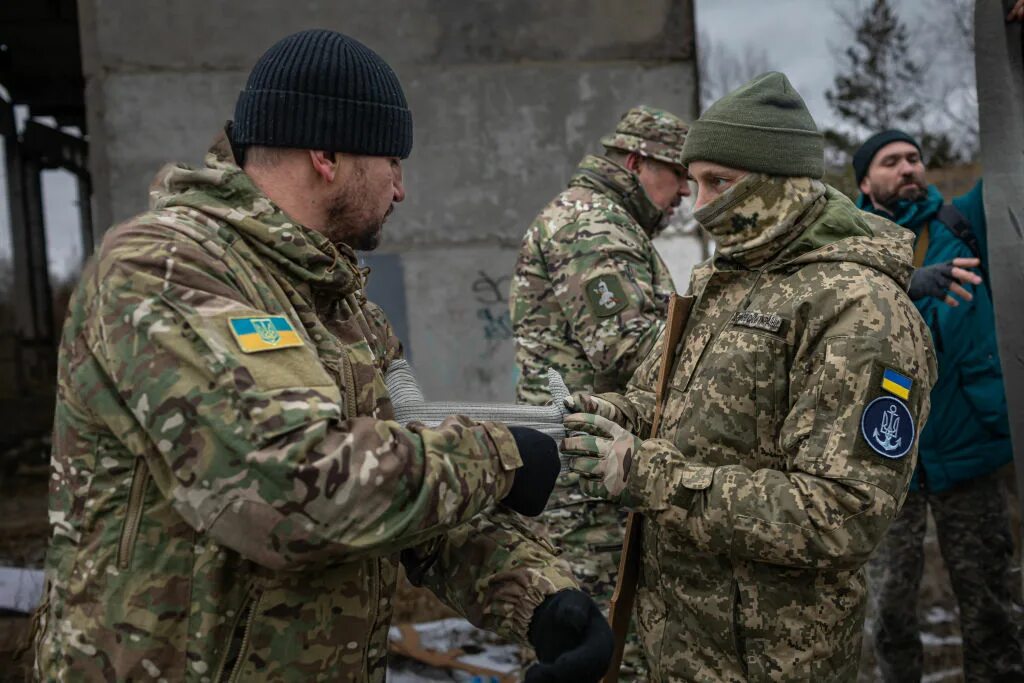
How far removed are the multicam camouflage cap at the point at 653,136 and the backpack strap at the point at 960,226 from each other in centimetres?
107

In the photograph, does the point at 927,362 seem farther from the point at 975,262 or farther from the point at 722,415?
the point at 975,262

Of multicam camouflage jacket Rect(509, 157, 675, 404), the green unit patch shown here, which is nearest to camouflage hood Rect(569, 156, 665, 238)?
multicam camouflage jacket Rect(509, 157, 675, 404)

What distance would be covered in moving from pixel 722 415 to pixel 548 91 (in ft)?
14.1

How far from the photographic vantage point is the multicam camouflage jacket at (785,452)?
1871mm

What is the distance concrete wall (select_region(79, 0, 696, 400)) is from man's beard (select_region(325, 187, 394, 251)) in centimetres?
430

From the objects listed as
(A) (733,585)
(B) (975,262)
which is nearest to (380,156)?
(A) (733,585)

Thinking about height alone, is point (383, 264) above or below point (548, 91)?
below

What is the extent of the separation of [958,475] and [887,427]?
1.85 m

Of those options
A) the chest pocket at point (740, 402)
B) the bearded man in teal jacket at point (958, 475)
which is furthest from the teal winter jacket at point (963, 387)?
the chest pocket at point (740, 402)

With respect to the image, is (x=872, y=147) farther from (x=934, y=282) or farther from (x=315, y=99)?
(x=315, y=99)

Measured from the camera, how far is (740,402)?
2.05m

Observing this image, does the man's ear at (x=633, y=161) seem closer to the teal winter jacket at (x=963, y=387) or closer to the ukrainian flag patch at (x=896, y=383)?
the teal winter jacket at (x=963, y=387)

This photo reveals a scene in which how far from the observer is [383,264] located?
6012mm

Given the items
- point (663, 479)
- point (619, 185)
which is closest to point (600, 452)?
point (663, 479)
